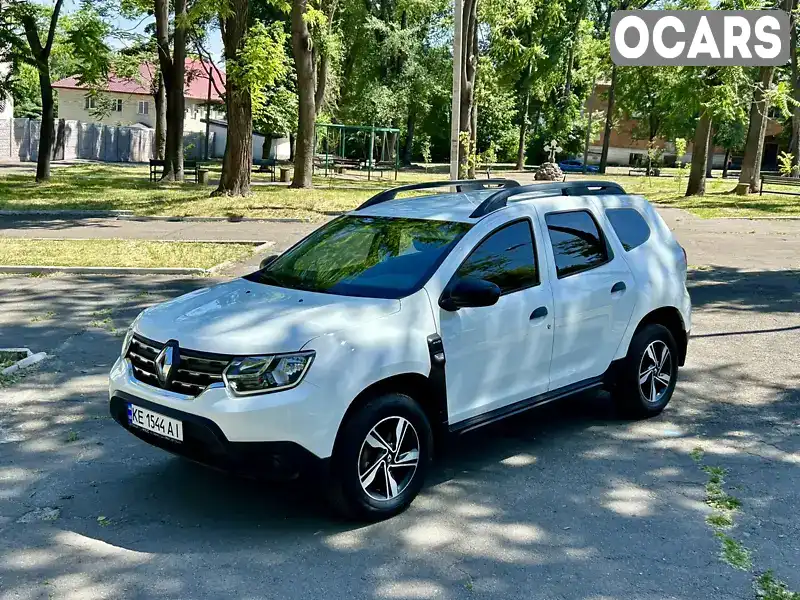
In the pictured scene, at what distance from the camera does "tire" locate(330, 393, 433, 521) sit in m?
4.45

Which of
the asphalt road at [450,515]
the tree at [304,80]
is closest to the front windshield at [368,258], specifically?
the asphalt road at [450,515]

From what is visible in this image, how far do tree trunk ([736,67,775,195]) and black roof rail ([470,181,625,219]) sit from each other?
2507cm

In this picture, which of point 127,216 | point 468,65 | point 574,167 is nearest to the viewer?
point 127,216

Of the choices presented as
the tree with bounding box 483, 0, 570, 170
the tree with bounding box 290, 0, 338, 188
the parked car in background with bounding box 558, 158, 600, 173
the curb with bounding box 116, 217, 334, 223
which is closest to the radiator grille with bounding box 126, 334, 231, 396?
the curb with bounding box 116, 217, 334, 223

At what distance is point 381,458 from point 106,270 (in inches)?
361

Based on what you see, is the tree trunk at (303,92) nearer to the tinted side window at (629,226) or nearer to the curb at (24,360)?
the curb at (24,360)

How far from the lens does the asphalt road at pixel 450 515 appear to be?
4043 mm

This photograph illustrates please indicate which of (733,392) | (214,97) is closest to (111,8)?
(733,392)

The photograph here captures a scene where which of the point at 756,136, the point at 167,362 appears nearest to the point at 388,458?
the point at 167,362

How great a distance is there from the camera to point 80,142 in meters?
54.7

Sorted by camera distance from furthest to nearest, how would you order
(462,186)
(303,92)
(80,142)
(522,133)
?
(522,133) → (80,142) → (303,92) → (462,186)

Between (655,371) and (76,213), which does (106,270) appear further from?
(76,213)

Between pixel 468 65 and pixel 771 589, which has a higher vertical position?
pixel 468 65

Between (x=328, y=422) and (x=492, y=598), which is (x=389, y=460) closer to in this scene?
(x=328, y=422)
